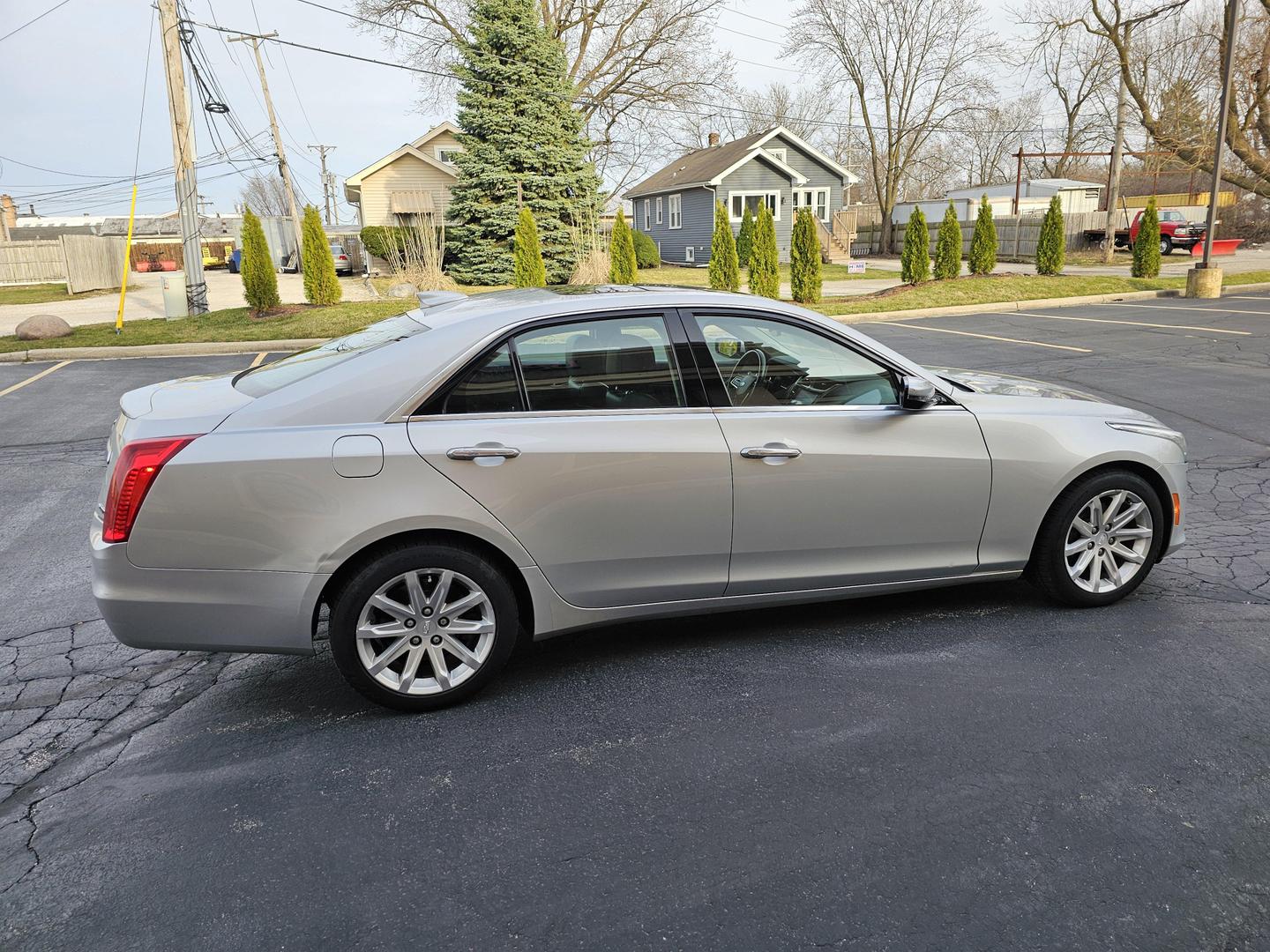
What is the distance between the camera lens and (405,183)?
140 feet

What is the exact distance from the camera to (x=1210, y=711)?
3480 mm

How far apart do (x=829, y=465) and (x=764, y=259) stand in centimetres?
1653

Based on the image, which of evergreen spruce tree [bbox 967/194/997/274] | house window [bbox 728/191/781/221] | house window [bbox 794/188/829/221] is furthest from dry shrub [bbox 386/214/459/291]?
house window [bbox 794/188/829/221]

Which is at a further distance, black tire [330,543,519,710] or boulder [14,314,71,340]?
boulder [14,314,71,340]

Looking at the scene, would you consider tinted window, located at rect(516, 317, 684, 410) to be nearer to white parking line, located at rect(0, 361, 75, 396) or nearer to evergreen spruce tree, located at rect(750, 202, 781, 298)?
white parking line, located at rect(0, 361, 75, 396)

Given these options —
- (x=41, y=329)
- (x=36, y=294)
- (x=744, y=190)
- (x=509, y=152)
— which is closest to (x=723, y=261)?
(x=509, y=152)

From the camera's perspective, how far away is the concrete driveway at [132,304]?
2050 centimetres

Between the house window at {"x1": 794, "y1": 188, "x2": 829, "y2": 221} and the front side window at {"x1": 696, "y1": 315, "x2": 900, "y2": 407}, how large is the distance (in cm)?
4181

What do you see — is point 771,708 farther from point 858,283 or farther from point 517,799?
point 858,283

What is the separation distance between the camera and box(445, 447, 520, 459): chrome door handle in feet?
11.4

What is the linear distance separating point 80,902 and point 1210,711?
3793 millimetres

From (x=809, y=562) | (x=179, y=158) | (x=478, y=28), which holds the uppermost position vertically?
(x=478, y=28)

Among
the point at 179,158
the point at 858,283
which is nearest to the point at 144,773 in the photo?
the point at 179,158

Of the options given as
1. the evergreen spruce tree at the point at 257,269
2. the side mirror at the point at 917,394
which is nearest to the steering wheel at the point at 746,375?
the side mirror at the point at 917,394
